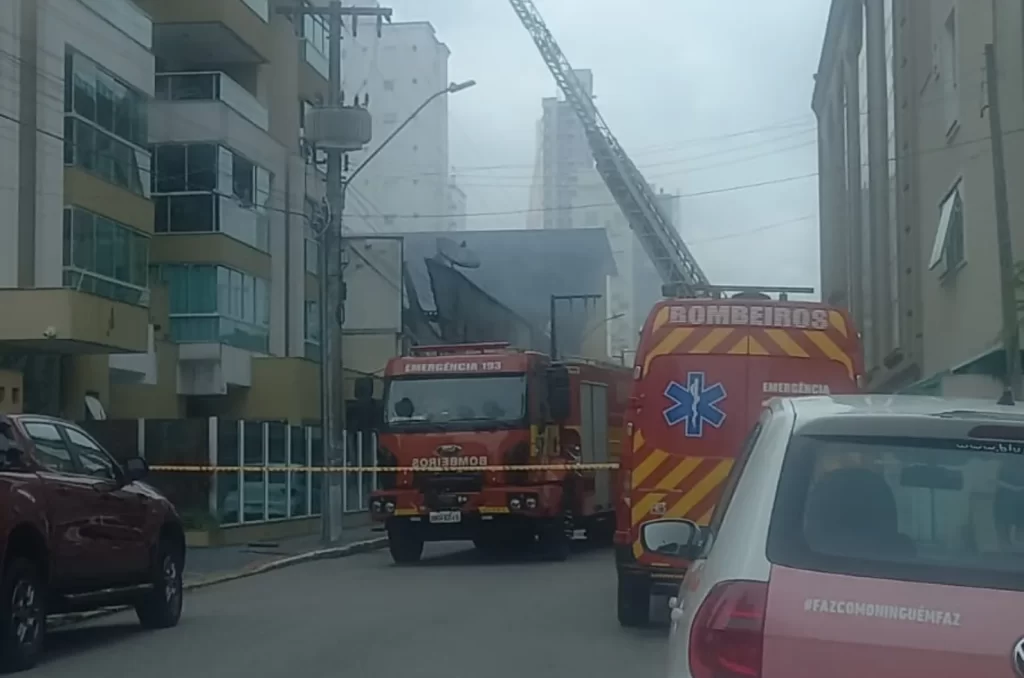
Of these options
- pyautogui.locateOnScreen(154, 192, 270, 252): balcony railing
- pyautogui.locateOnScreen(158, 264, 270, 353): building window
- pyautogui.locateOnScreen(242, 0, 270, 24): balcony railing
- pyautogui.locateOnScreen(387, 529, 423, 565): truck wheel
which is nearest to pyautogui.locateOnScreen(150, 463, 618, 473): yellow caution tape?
pyautogui.locateOnScreen(387, 529, 423, 565): truck wheel

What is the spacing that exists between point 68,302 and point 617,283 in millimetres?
89514

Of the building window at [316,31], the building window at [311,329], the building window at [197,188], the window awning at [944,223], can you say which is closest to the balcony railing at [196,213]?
the building window at [197,188]

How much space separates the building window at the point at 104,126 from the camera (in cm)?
2697

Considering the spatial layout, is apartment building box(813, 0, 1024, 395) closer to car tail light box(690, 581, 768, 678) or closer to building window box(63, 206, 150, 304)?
building window box(63, 206, 150, 304)

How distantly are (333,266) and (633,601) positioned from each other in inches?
566

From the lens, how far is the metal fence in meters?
25.5

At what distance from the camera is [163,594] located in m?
14.0

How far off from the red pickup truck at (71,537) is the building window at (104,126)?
1427 cm

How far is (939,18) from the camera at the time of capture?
2903 centimetres

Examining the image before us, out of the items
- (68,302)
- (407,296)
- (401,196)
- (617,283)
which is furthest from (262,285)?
(617,283)

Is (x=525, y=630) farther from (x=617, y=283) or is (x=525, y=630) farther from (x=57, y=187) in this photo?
(x=617, y=283)

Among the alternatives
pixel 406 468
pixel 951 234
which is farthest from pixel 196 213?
pixel 951 234

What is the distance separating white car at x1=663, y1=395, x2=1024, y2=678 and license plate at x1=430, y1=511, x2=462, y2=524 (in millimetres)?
17237

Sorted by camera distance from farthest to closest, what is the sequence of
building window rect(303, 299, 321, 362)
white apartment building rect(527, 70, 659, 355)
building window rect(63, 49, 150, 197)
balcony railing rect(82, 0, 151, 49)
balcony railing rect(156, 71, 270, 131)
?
1. white apartment building rect(527, 70, 659, 355)
2. building window rect(303, 299, 321, 362)
3. balcony railing rect(156, 71, 270, 131)
4. balcony railing rect(82, 0, 151, 49)
5. building window rect(63, 49, 150, 197)
